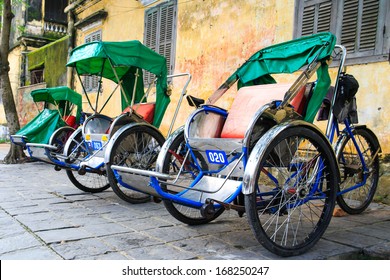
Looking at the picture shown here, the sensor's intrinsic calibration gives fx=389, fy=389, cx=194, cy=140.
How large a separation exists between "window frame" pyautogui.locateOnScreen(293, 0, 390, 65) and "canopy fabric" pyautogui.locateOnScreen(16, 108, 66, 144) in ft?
13.6

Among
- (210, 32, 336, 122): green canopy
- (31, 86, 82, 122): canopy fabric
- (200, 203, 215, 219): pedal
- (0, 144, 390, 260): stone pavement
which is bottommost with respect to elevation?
(0, 144, 390, 260): stone pavement

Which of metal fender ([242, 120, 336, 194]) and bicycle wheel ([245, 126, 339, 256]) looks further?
bicycle wheel ([245, 126, 339, 256])

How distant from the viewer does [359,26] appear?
15.5 ft

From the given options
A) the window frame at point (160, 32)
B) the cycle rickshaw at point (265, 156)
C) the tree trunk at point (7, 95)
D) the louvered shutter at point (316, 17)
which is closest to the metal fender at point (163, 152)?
the cycle rickshaw at point (265, 156)

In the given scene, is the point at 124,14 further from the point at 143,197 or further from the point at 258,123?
the point at 258,123

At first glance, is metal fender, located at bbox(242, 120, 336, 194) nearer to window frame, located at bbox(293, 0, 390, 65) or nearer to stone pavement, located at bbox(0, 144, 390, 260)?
stone pavement, located at bbox(0, 144, 390, 260)

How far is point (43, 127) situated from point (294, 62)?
468cm

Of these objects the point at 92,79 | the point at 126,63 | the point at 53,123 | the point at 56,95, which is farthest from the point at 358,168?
the point at 92,79

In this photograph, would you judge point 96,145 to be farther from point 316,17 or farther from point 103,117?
point 316,17

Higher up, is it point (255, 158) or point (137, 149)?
point (255, 158)

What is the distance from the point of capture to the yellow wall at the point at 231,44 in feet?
15.0

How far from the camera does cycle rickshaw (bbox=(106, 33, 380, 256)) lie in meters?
2.60

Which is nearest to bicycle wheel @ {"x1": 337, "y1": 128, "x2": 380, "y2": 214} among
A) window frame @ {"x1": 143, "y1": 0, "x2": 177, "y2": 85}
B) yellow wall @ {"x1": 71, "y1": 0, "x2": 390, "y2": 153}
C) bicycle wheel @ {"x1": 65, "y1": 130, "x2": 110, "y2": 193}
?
yellow wall @ {"x1": 71, "y1": 0, "x2": 390, "y2": 153}

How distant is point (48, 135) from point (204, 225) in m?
4.04
